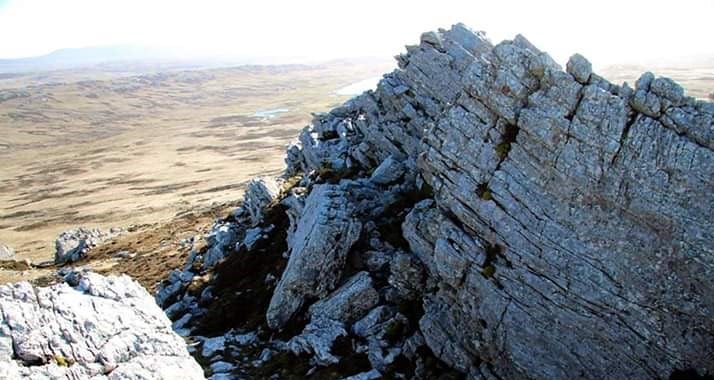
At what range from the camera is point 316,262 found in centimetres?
3200

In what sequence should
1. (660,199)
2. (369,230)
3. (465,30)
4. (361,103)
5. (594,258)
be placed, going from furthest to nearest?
(361,103) → (465,30) → (369,230) → (594,258) → (660,199)

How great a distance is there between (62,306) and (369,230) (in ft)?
60.4

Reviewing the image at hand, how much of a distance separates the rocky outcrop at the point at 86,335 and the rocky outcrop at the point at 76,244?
5800cm

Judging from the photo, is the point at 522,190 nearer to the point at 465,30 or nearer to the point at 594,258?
the point at 594,258

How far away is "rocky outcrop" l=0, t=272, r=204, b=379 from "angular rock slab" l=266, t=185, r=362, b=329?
36.9 ft

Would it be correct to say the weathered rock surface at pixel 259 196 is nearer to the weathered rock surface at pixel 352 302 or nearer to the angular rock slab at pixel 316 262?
the angular rock slab at pixel 316 262

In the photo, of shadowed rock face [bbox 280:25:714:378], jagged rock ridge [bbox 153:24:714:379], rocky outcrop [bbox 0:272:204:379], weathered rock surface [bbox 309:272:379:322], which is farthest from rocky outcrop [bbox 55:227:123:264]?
shadowed rock face [bbox 280:25:714:378]

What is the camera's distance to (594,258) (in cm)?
2252

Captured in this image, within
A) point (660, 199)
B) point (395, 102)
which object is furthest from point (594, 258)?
point (395, 102)

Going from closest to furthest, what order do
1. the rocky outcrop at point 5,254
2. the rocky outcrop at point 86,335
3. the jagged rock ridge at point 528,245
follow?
the rocky outcrop at point 86,335 → the jagged rock ridge at point 528,245 → the rocky outcrop at point 5,254

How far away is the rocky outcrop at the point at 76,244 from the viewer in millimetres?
73688

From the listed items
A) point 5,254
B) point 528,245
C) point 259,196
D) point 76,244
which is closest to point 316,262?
point 528,245

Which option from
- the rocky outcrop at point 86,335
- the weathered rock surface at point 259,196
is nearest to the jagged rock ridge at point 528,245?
the rocky outcrop at point 86,335

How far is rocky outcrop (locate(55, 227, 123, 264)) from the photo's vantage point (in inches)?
2901
